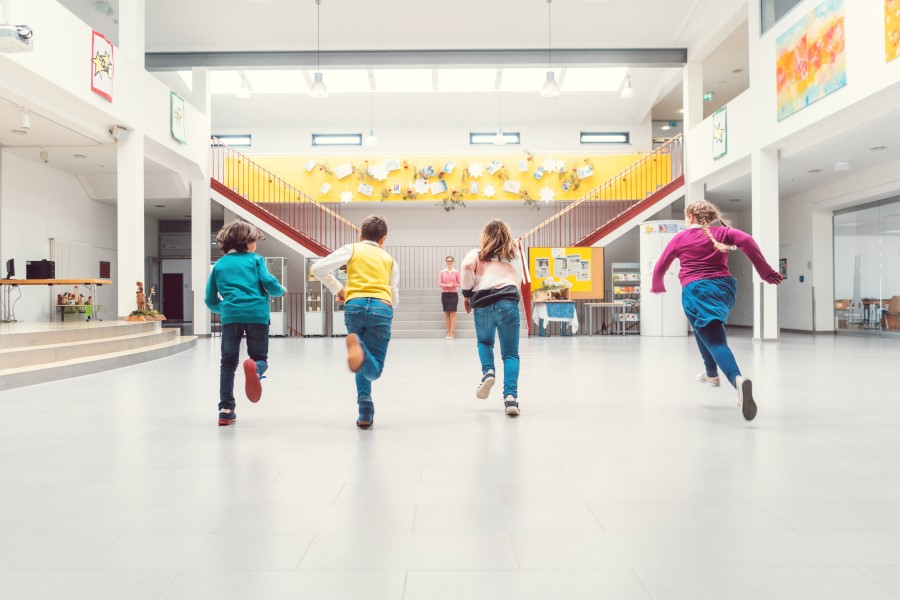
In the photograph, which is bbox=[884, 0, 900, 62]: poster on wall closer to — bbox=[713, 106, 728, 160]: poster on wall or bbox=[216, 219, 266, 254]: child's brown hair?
bbox=[713, 106, 728, 160]: poster on wall

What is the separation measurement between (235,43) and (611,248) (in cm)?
1120

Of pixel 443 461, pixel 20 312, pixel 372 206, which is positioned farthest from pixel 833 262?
pixel 20 312

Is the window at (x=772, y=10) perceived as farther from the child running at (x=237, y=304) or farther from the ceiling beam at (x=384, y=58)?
the child running at (x=237, y=304)

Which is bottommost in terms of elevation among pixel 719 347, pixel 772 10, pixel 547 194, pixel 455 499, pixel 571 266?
pixel 455 499

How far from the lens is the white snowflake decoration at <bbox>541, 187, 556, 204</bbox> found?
17438mm

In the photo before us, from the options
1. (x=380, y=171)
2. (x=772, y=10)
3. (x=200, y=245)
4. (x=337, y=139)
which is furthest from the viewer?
(x=337, y=139)

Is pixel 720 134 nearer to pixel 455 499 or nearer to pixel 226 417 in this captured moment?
pixel 226 417

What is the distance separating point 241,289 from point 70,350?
4777 millimetres

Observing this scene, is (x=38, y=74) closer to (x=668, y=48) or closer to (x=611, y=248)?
(x=668, y=48)

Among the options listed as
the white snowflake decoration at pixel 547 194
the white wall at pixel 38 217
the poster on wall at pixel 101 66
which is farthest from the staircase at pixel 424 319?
the white wall at pixel 38 217

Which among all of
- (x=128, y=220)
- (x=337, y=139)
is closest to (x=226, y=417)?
(x=128, y=220)

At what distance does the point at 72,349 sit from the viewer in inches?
305

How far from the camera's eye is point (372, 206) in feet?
61.8

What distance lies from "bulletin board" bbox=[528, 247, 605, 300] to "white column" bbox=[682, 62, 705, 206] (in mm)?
2561
